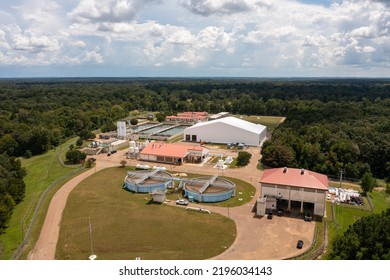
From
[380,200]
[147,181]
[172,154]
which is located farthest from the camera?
[172,154]

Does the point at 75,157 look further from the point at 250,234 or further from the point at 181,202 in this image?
the point at 250,234

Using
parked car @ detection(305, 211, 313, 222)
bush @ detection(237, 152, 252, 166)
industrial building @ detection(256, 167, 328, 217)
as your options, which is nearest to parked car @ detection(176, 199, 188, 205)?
industrial building @ detection(256, 167, 328, 217)

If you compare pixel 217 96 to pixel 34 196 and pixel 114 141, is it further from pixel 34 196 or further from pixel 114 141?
pixel 34 196

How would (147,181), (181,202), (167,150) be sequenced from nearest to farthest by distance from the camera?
(181,202) → (147,181) → (167,150)

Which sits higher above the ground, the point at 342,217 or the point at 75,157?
the point at 75,157

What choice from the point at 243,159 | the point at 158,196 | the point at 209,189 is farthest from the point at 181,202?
the point at 243,159

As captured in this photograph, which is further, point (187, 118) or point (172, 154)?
point (187, 118)

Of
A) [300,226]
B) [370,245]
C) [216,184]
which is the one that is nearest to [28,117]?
[216,184]
